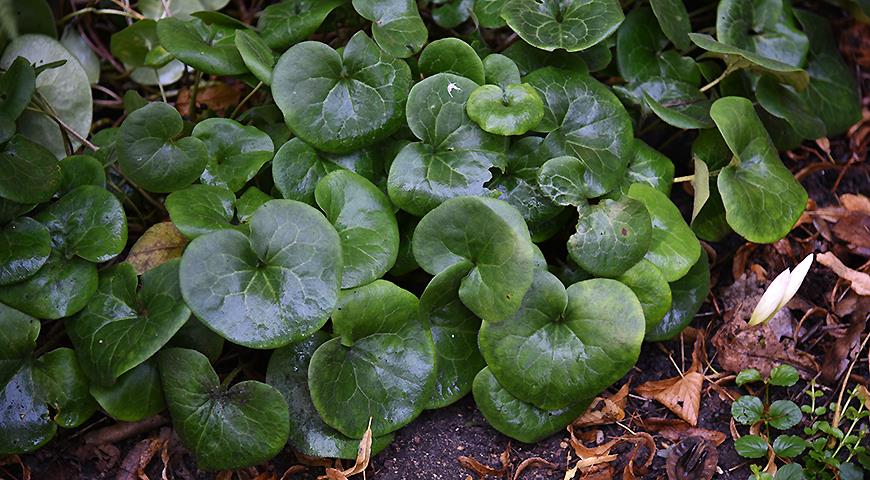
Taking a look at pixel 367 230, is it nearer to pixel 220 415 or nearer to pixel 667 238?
pixel 220 415

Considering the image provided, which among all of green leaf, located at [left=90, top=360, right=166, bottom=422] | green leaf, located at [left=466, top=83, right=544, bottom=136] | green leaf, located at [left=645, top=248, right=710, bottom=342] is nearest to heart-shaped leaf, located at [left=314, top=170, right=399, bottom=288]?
green leaf, located at [left=466, top=83, right=544, bottom=136]

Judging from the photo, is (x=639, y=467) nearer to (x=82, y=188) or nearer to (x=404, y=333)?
(x=404, y=333)

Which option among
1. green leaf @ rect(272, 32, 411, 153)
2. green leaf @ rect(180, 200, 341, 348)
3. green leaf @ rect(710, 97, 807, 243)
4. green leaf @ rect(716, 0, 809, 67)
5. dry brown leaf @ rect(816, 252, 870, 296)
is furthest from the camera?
green leaf @ rect(716, 0, 809, 67)

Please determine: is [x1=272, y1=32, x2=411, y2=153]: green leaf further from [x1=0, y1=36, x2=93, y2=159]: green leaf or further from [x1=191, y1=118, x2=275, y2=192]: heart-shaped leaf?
[x1=0, y1=36, x2=93, y2=159]: green leaf

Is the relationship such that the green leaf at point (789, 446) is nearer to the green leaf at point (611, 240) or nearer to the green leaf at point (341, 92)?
the green leaf at point (611, 240)

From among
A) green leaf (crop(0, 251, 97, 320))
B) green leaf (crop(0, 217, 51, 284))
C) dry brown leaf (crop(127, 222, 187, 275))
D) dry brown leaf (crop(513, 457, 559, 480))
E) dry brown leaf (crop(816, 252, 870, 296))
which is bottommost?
dry brown leaf (crop(513, 457, 559, 480))

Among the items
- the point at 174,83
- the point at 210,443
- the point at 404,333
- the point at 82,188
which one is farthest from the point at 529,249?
the point at 174,83

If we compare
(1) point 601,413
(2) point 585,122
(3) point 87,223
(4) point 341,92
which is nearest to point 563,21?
(2) point 585,122
